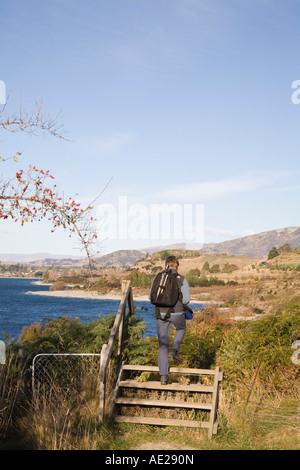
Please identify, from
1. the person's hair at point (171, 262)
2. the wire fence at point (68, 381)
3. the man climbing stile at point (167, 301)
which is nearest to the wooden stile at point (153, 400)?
the man climbing stile at point (167, 301)

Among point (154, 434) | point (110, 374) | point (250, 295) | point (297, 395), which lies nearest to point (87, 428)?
point (154, 434)

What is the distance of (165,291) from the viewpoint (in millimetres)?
7926

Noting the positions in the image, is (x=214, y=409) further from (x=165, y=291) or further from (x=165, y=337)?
A: (x=165, y=291)

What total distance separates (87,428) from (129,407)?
147cm

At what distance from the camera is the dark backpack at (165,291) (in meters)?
7.91

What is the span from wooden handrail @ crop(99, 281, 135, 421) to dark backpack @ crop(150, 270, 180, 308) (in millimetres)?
1064

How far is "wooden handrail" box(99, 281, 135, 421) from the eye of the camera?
7633 millimetres

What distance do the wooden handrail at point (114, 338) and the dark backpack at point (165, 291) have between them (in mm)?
1064

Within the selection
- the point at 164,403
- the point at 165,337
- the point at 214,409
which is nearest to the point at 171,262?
the point at 165,337

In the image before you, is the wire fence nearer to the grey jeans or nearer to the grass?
the grass

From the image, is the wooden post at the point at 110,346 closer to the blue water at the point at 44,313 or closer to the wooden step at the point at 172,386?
the wooden step at the point at 172,386

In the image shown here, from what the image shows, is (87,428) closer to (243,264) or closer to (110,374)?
(110,374)

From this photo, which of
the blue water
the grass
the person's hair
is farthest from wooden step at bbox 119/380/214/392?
the blue water
